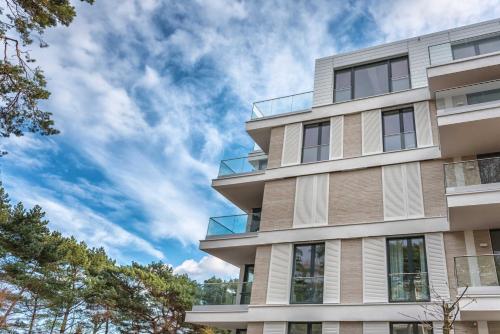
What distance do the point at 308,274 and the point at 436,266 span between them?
3915 mm

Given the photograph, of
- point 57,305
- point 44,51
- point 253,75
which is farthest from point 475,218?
point 57,305

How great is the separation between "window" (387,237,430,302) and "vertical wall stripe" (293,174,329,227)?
2474 mm

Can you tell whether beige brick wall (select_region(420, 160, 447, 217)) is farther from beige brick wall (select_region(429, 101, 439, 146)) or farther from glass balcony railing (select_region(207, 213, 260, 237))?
glass balcony railing (select_region(207, 213, 260, 237))

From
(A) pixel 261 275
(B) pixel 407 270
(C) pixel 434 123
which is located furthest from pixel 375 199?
(A) pixel 261 275

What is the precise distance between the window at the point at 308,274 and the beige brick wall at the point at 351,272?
71cm

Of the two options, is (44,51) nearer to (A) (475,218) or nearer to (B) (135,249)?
(A) (475,218)

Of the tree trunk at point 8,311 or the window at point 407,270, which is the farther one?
the tree trunk at point 8,311

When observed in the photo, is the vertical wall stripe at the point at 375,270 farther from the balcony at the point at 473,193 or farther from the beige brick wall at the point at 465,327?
the balcony at the point at 473,193

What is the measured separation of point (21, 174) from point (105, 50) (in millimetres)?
11668

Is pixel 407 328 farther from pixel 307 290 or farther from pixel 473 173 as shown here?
pixel 473 173

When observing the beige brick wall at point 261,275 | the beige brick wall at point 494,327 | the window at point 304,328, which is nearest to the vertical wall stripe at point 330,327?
the window at point 304,328

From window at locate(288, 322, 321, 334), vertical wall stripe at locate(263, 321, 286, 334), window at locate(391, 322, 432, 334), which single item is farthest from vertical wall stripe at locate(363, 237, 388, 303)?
vertical wall stripe at locate(263, 321, 286, 334)

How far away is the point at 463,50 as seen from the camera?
14797 mm

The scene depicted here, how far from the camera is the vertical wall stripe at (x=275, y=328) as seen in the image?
42.2ft
